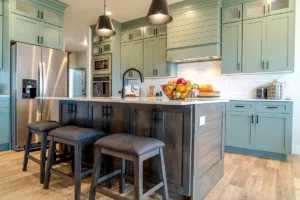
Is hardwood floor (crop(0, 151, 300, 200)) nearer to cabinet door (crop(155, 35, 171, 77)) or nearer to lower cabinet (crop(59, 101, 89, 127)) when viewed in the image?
lower cabinet (crop(59, 101, 89, 127))

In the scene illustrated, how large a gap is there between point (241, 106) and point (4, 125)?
4.08 meters

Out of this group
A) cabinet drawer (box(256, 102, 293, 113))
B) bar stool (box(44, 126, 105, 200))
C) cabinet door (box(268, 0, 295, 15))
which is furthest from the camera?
cabinet door (box(268, 0, 295, 15))

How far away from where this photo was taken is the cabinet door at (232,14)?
3.45 meters

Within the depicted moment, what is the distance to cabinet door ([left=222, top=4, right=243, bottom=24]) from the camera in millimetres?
3446

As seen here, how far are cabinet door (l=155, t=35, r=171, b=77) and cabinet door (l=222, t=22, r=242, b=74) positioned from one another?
1.24 m

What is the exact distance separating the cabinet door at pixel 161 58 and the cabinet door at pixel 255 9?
65.8 inches

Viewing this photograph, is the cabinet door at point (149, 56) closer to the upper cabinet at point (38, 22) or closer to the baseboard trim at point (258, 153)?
the upper cabinet at point (38, 22)

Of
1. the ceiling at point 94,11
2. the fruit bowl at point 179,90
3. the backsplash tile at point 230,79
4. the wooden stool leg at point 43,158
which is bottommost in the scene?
the wooden stool leg at point 43,158

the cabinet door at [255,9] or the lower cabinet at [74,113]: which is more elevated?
the cabinet door at [255,9]

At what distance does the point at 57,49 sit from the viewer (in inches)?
160

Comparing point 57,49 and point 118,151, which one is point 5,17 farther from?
point 118,151

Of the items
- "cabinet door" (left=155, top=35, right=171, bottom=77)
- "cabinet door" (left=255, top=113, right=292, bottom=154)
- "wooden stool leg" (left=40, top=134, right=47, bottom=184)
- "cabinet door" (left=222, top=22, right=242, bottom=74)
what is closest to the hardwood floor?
"wooden stool leg" (left=40, top=134, right=47, bottom=184)

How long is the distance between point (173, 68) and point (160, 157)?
314 cm

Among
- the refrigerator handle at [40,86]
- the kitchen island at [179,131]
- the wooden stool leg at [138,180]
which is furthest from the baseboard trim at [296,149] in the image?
the refrigerator handle at [40,86]
